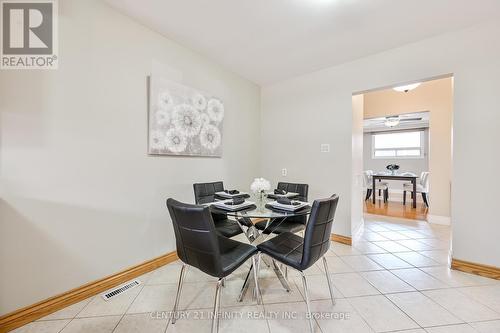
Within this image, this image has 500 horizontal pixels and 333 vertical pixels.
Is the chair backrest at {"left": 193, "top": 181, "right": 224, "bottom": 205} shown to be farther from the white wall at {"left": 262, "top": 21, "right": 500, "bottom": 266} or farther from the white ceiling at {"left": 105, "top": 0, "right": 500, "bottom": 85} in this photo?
the white ceiling at {"left": 105, "top": 0, "right": 500, "bottom": 85}

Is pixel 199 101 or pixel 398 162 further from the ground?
pixel 199 101

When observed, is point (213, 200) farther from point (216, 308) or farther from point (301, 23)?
point (301, 23)

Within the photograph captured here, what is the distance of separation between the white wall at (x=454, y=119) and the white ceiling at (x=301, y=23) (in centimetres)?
20

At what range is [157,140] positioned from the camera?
228 centimetres

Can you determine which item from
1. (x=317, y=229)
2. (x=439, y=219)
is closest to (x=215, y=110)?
(x=317, y=229)

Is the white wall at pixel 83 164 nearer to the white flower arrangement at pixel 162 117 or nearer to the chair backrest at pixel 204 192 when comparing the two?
the white flower arrangement at pixel 162 117

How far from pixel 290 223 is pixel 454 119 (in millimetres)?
2174

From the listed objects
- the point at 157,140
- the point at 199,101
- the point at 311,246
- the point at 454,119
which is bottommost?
the point at 311,246

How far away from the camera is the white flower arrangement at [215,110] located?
2.86 metres

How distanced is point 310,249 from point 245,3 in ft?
7.03

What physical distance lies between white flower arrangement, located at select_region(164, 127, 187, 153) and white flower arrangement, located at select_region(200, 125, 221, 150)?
297mm

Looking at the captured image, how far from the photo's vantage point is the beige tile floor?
1456 millimetres

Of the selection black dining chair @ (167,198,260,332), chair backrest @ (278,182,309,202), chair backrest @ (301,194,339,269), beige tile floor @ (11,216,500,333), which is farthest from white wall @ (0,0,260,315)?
chair backrest @ (301,194,339,269)

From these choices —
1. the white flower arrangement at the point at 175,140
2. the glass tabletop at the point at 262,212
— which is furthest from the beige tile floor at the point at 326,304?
the white flower arrangement at the point at 175,140
